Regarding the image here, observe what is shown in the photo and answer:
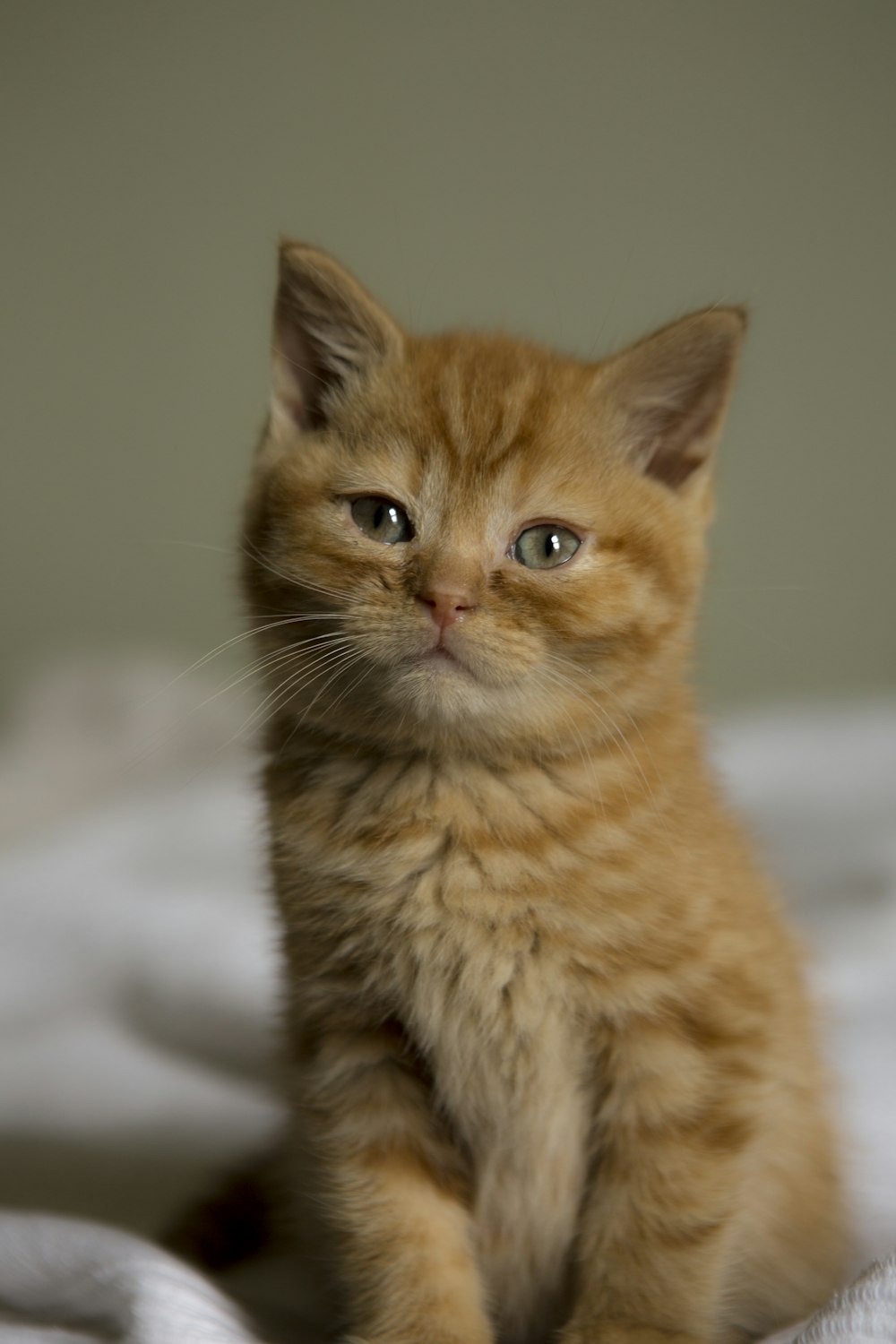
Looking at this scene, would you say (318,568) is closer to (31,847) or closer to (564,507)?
(564,507)

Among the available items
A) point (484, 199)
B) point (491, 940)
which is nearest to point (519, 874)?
point (491, 940)

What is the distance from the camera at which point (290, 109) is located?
3.54 m

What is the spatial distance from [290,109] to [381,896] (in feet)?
8.98

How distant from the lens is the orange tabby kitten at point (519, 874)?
4.33 feet

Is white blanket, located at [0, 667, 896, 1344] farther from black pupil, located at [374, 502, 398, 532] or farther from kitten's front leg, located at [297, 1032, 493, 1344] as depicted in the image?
black pupil, located at [374, 502, 398, 532]

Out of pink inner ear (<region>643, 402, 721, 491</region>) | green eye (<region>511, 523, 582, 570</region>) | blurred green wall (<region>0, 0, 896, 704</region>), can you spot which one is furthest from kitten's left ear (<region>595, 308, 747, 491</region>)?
blurred green wall (<region>0, 0, 896, 704</region>)

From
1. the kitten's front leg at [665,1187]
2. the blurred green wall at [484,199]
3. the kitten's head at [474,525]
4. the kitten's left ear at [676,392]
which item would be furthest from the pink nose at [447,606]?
the blurred green wall at [484,199]

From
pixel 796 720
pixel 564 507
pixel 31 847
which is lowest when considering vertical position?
pixel 31 847

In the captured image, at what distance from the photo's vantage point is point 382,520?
4.57 ft

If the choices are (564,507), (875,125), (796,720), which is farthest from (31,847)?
(875,125)

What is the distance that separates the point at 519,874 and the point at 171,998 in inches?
46.3

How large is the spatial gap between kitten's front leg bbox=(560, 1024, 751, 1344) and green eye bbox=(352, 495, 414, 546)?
52 centimetres

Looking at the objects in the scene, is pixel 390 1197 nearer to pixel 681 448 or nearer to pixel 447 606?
pixel 447 606

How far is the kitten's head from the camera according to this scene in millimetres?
1314
